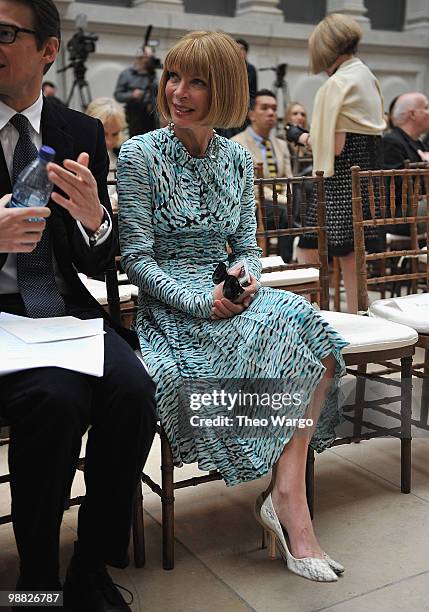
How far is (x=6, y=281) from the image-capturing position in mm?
1797

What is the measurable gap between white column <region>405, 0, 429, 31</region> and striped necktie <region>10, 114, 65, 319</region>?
9.71 meters

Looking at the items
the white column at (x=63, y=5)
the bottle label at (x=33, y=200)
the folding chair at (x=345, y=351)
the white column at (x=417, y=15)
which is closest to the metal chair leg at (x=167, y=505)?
the folding chair at (x=345, y=351)

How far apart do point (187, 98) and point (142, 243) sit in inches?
15.4

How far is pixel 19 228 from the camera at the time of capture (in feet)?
5.15

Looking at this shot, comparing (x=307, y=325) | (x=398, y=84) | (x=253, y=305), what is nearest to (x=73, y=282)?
(x=253, y=305)

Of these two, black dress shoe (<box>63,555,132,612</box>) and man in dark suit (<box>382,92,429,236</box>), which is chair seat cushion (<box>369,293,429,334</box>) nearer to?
black dress shoe (<box>63,555,132,612</box>)

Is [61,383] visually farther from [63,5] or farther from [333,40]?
[63,5]

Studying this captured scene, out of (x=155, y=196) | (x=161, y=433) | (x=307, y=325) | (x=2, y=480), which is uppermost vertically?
(x=155, y=196)

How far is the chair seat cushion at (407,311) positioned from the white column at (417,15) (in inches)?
344

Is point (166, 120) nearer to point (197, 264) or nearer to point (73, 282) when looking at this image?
point (197, 264)

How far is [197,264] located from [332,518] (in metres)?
0.83

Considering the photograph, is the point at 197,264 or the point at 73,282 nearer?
the point at 73,282

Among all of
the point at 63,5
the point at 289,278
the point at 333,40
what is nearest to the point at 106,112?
the point at 333,40

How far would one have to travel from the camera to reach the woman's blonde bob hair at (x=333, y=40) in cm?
356
